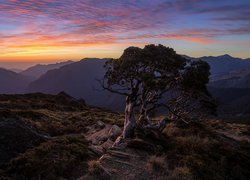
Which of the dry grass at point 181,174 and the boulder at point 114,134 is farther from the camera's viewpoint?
the boulder at point 114,134

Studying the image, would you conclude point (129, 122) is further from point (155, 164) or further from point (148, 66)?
point (155, 164)

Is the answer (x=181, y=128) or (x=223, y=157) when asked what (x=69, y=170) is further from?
(x=181, y=128)

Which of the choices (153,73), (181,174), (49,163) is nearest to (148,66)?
(153,73)

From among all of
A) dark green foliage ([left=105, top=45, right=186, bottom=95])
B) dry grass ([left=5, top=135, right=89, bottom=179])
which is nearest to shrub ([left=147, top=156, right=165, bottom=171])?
dry grass ([left=5, top=135, right=89, bottom=179])

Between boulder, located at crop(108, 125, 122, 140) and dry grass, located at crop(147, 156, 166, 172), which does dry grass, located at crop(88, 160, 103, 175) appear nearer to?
dry grass, located at crop(147, 156, 166, 172)

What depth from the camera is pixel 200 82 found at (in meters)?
25.0

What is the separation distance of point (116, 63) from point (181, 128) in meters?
11.6

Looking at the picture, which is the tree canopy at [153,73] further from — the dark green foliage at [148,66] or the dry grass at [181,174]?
the dry grass at [181,174]

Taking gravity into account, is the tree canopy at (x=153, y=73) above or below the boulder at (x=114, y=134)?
above

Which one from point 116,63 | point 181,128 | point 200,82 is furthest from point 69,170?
point 181,128

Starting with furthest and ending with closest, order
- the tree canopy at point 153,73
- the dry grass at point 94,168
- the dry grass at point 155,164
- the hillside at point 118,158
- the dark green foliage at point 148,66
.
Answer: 1. the dark green foliage at point 148,66
2. the tree canopy at point 153,73
3. the dry grass at point 155,164
4. the hillside at point 118,158
5. the dry grass at point 94,168

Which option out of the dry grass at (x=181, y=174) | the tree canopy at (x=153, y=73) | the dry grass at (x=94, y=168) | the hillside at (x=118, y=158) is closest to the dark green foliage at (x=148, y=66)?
the tree canopy at (x=153, y=73)

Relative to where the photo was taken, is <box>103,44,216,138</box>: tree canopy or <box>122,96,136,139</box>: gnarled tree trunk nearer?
<box>103,44,216,138</box>: tree canopy

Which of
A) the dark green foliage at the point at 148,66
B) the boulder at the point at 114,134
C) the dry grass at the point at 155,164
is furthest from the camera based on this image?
the boulder at the point at 114,134
